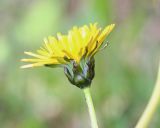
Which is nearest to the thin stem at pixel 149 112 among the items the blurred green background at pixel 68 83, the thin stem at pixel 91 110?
the thin stem at pixel 91 110

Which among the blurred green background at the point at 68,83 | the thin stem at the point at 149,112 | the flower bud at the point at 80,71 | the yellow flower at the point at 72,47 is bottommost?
the thin stem at the point at 149,112

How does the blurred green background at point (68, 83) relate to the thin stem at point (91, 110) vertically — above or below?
above

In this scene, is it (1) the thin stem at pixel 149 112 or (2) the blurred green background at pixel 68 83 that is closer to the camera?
(1) the thin stem at pixel 149 112

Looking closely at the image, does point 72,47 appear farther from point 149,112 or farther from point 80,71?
point 149,112

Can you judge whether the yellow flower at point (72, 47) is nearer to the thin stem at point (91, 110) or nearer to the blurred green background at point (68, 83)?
the thin stem at point (91, 110)

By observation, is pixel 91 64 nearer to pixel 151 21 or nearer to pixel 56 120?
pixel 56 120

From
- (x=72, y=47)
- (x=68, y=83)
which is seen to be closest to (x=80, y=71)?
(x=72, y=47)
